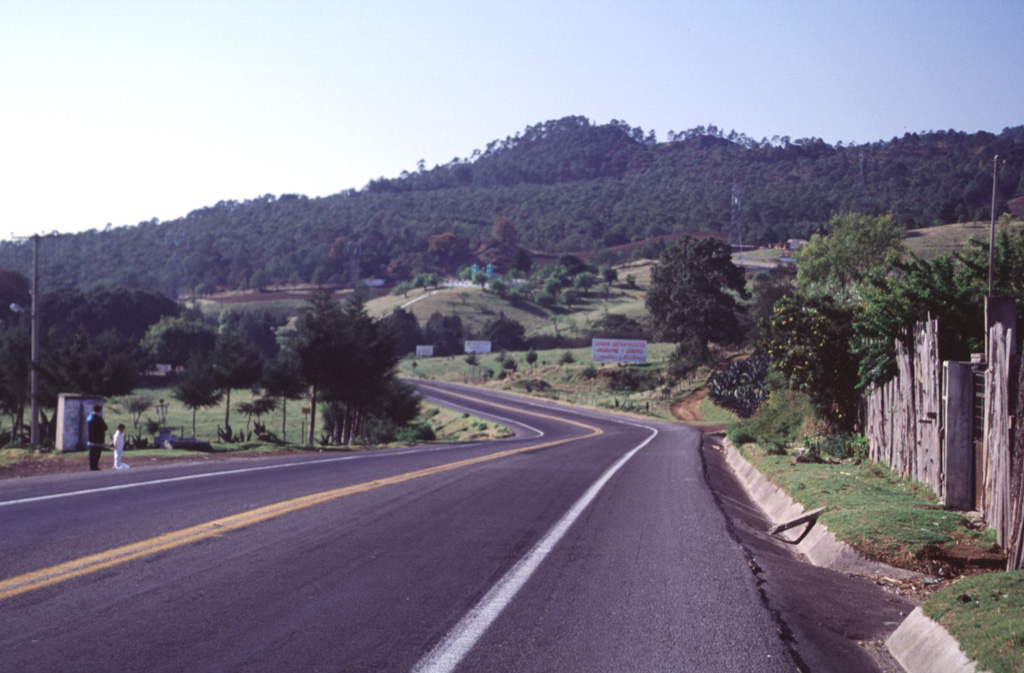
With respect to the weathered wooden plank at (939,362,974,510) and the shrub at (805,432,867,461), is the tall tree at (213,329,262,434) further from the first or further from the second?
the weathered wooden plank at (939,362,974,510)

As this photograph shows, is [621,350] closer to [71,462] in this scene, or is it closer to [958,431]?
[71,462]

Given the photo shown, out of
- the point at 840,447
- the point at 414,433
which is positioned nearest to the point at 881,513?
the point at 840,447

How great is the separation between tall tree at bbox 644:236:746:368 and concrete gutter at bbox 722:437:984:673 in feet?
192

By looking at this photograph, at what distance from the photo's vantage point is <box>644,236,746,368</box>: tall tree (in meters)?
74.8

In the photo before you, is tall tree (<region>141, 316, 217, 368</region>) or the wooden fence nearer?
the wooden fence

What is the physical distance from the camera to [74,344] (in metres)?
41.8

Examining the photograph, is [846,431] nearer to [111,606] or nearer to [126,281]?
[111,606]

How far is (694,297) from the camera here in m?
75.8

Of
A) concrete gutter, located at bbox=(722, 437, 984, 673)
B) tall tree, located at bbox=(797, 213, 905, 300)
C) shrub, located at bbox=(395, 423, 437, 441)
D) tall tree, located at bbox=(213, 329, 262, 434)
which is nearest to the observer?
concrete gutter, located at bbox=(722, 437, 984, 673)

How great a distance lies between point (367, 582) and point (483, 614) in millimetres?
1145

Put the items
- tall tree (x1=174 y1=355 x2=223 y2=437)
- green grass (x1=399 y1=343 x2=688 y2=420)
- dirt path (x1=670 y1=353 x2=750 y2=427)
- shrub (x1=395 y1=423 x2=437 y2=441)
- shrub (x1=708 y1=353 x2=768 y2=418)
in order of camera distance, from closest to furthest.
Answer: tall tree (x1=174 y1=355 x2=223 y2=437)
shrub (x1=708 y1=353 x2=768 y2=418)
shrub (x1=395 y1=423 x2=437 y2=441)
dirt path (x1=670 y1=353 x2=750 y2=427)
green grass (x1=399 y1=343 x2=688 y2=420)

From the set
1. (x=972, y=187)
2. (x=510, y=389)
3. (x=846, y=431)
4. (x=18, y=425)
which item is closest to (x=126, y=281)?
(x=510, y=389)

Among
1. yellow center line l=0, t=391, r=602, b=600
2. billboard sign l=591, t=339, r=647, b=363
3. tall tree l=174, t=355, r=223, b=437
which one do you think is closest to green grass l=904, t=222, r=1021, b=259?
billboard sign l=591, t=339, r=647, b=363

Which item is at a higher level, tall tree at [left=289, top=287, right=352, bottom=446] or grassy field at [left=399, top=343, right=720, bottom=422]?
tall tree at [left=289, top=287, right=352, bottom=446]
